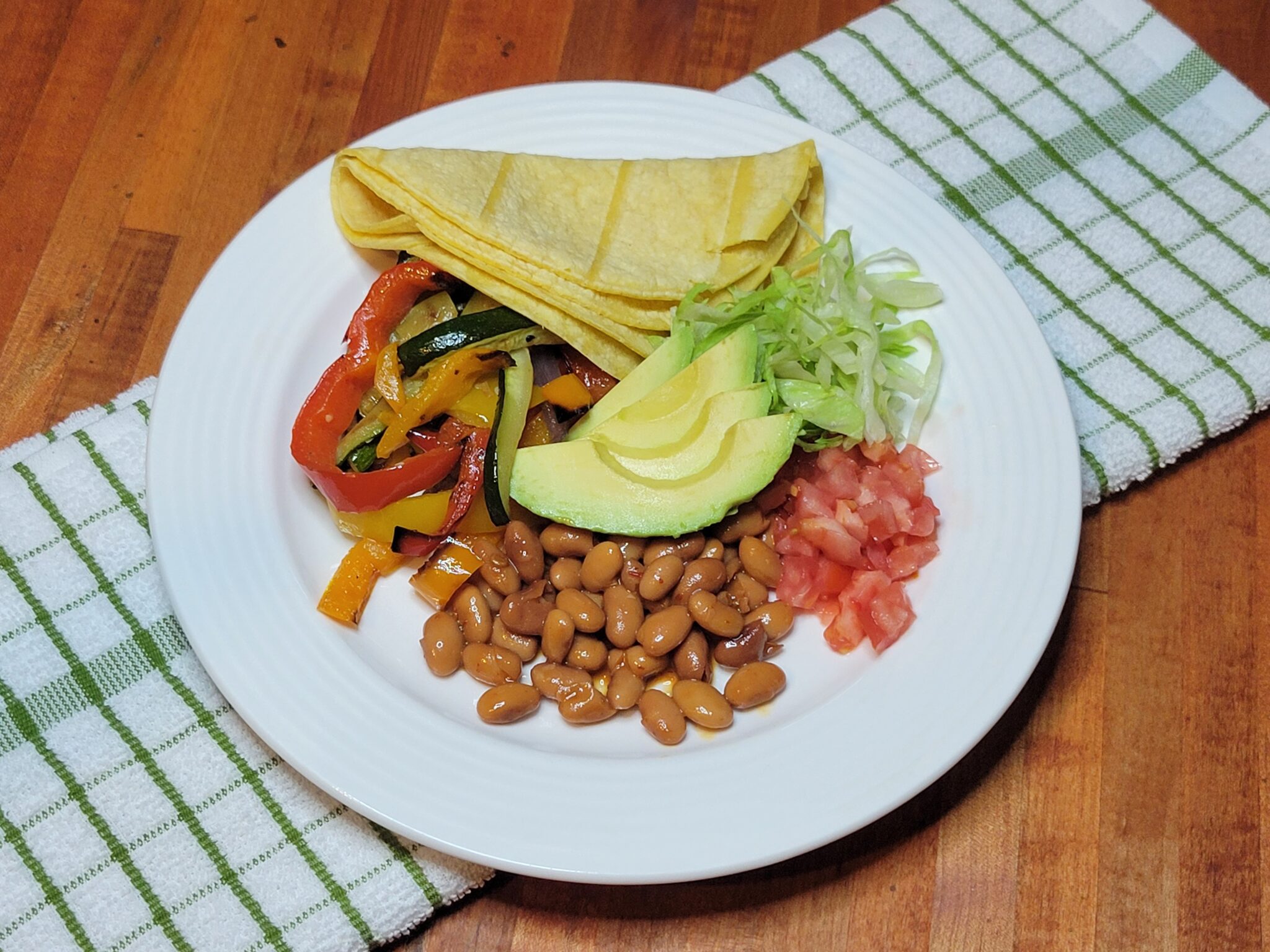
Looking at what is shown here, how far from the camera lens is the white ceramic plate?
7.05 feet

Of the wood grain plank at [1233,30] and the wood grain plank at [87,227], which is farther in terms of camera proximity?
the wood grain plank at [1233,30]

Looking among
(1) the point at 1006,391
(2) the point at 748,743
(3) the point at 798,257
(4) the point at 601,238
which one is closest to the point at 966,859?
(2) the point at 748,743

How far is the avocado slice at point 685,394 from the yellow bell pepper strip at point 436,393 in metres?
0.32

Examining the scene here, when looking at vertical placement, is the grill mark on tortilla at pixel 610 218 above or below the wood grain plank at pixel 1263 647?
above

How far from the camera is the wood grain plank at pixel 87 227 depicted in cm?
296

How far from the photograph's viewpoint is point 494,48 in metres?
3.61

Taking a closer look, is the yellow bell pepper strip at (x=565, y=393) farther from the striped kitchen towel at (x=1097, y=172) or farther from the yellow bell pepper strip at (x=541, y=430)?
the striped kitchen towel at (x=1097, y=172)

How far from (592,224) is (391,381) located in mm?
622

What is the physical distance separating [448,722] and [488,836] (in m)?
0.26

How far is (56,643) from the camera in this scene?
254 cm

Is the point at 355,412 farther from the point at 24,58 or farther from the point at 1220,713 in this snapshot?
the point at 1220,713

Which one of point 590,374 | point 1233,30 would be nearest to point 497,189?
point 590,374

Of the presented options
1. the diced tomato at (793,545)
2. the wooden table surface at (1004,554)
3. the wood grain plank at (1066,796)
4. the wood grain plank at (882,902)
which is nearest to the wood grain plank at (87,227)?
the wooden table surface at (1004,554)

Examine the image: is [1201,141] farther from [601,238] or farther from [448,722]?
[448,722]
